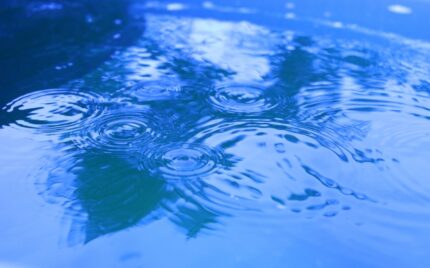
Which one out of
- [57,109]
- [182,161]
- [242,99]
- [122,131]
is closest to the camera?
[182,161]

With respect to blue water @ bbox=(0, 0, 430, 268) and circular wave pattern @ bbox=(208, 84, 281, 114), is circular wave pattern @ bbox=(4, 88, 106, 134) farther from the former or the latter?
circular wave pattern @ bbox=(208, 84, 281, 114)

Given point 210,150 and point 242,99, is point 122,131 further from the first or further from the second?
point 242,99

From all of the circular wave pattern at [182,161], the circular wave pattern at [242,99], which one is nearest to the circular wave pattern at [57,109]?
the circular wave pattern at [182,161]

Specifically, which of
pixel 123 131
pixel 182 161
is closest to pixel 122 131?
pixel 123 131

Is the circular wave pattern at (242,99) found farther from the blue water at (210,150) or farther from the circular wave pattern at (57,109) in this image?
the circular wave pattern at (57,109)

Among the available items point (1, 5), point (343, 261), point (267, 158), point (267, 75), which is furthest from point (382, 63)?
point (1, 5)

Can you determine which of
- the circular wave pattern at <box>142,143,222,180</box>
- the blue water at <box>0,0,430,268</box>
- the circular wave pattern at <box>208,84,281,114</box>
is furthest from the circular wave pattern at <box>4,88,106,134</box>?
the circular wave pattern at <box>208,84,281,114</box>

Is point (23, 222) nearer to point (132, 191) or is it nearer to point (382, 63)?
point (132, 191)
